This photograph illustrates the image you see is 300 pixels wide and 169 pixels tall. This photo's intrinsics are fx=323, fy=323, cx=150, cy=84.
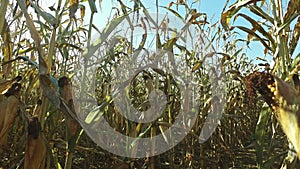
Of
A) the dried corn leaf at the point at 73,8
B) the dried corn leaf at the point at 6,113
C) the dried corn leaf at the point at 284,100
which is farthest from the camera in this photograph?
the dried corn leaf at the point at 73,8

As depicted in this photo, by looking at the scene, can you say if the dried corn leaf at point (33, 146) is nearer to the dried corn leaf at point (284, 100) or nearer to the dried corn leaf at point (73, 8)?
the dried corn leaf at point (73, 8)

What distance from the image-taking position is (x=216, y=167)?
62.9 inches

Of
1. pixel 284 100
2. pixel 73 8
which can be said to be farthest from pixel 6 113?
pixel 284 100

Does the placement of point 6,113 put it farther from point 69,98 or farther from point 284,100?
point 284,100

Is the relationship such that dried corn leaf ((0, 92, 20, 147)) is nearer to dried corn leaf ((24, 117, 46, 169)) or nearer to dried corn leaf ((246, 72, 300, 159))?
dried corn leaf ((24, 117, 46, 169))

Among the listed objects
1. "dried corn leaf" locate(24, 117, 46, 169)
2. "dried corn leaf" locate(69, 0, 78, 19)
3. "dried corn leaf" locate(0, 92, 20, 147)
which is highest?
"dried corn leaf" locate(69, 0, 78, 19)

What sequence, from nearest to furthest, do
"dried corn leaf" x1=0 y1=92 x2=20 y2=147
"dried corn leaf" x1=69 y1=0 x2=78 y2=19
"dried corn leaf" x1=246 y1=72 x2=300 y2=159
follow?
"dried corn leaf" x1=246 y1=72 x2=300 y2=159, "dried corn leaf" x1=0 y1=92 x2=20 y2=147, "dried corn leaf" x1=69 y1=0 x2=78 y2=19

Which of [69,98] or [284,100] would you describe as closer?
[284,100]

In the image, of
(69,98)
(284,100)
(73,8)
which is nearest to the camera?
(284,100)

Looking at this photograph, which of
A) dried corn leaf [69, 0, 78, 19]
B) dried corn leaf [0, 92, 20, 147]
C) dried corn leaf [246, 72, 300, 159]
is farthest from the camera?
dried corn leaf [69, 0, 78, 19]

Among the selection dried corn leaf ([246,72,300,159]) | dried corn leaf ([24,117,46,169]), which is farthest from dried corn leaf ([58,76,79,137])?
dried corn leaf ([246,72,300,159])

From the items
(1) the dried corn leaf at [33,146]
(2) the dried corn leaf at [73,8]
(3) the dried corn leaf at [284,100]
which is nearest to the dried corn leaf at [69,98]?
(1) the dried corn leaf at [33,146]

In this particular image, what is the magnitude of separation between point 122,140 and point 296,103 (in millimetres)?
975

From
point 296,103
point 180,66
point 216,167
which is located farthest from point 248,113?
point 296,103
